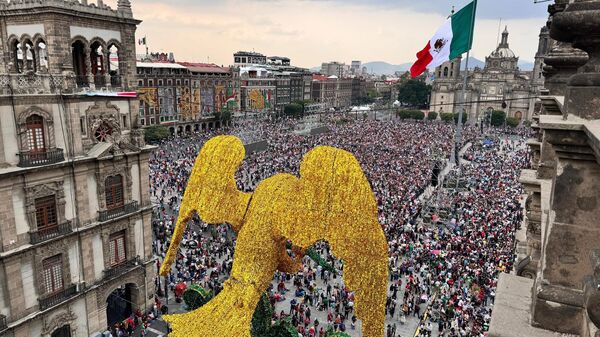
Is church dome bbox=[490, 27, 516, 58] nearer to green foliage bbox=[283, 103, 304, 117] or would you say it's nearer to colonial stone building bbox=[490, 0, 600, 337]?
green foliage bbox=[283, 103, 304, 117]

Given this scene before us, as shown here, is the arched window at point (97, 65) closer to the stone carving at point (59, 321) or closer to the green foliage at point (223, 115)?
the stone carving at point (59, 321)

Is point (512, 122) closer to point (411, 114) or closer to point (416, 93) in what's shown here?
point (411, 114)

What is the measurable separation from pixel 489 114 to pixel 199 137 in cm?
6352

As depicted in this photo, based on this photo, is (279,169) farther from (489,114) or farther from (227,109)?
(489,114)

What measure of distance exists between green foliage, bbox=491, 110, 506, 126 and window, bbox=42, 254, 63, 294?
89589 mm

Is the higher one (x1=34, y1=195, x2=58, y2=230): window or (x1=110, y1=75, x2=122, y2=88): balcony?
(x1=110, y1=75, x2=122, y2=88): balcony

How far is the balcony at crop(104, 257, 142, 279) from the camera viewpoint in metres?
19.2

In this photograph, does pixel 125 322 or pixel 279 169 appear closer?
pixel 125 322

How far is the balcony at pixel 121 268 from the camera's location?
63.0ft

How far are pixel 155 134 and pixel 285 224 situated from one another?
180 feet

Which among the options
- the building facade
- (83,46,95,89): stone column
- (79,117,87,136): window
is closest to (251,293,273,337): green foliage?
(79,117,87,136): window

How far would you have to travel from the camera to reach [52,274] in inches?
672

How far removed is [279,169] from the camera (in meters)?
43.1

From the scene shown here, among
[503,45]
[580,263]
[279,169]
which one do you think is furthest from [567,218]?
[503,45]
